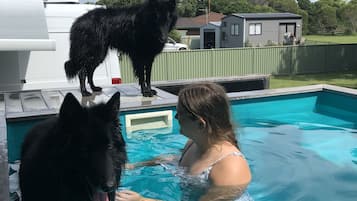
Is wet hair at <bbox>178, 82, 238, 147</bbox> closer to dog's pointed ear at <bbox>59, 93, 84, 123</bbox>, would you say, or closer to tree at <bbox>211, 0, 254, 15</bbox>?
dog's pointed ear at <bbox>59, 93, 84, 123</bbox>

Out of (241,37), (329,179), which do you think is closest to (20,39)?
(329,179)

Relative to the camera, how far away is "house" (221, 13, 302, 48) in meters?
34.3

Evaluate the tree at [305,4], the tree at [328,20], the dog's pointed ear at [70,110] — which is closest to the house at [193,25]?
the tree at [328,20]

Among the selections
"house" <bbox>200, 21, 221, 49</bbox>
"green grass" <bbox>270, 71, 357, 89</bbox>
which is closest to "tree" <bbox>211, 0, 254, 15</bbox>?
"house" <bbox>200, 21, 221, 49</bbox>

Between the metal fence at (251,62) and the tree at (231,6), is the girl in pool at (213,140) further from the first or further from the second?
the tree at (231,6)

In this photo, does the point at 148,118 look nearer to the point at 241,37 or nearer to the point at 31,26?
the point at 31,26

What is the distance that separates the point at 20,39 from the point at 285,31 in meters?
32.1

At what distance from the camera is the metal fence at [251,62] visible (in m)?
16.1

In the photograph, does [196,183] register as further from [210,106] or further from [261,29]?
[261,29]

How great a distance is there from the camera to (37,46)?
6223 millimetres

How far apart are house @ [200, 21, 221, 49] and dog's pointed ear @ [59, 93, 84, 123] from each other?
3554 centimetres

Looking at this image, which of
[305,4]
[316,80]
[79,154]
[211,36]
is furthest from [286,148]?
[305,4]

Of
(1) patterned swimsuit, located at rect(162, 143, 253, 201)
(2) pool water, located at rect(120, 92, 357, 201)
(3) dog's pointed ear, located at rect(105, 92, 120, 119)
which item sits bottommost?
(2) pool water, located at rect(120, 92, 357, 201)

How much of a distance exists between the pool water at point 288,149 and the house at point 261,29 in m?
26.8
